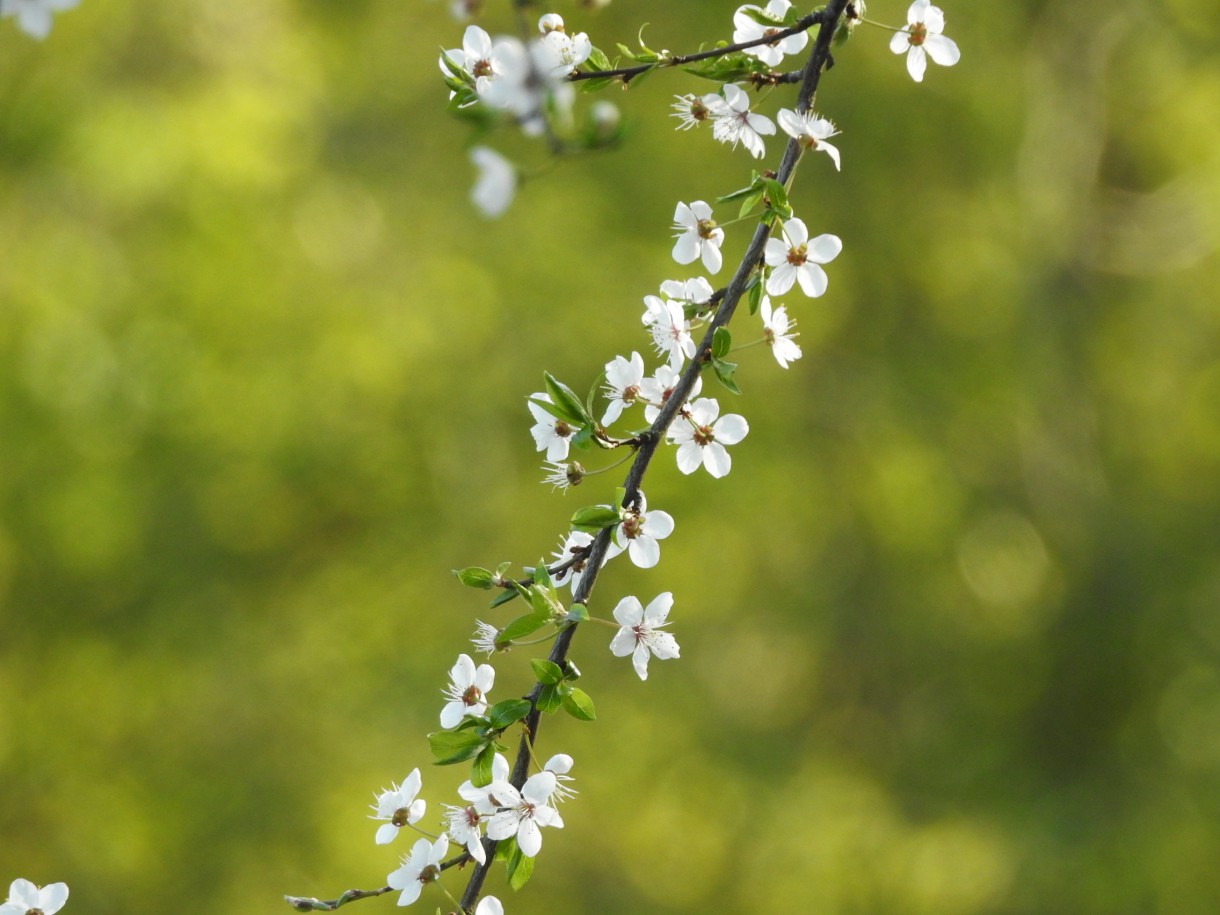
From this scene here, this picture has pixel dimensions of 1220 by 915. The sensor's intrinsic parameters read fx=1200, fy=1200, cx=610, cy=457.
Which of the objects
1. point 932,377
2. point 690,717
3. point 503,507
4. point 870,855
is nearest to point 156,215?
point 503,507

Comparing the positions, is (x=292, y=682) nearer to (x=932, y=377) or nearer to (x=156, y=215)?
(x=156, y=215)

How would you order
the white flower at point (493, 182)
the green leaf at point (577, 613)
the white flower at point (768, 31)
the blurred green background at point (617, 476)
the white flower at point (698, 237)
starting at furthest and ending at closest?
the blurred green background at point (617, 476)
the white flower at point (698, 237)
the white flower at point (768, 31)
the green leaf at point (577, 613)
the white flower at point (493, 182)

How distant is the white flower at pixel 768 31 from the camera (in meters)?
1.04

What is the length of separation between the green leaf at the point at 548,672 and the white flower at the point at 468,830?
133 millimetres

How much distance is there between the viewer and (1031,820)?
6.63m

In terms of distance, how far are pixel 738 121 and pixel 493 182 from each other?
0.52 metres

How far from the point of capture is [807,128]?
97 cm

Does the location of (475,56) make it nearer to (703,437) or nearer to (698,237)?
(698,237)

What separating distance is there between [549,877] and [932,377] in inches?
142

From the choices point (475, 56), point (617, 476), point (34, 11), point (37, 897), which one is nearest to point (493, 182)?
point (34, 11)

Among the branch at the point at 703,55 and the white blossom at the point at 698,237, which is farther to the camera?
the white blossom at the point at 698,237

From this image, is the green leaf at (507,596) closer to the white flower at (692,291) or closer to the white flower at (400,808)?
the white flower at (400,808)

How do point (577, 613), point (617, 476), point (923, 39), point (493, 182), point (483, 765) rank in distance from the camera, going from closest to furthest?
point (493, 182) < point (577, 613) < point (483, 765) < point (923, 39) < point (617, 476)

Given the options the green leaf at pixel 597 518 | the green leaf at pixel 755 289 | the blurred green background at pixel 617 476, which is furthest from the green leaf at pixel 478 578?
the blurred green background at pixel 617 476
